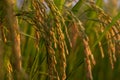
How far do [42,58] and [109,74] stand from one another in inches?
74.5

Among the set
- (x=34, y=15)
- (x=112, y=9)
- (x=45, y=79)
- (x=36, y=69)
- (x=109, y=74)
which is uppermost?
(x=34, y=15)

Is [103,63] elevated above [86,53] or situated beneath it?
situated beneath

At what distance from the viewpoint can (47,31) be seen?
3.96 ft

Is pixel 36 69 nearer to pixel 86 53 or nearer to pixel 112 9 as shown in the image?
pixel 86 53

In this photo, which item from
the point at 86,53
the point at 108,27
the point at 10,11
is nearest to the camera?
the point at 10,11

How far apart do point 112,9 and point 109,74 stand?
95 cm

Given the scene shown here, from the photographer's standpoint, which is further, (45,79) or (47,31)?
(45,79)

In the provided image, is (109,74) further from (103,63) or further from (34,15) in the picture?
(34,15)

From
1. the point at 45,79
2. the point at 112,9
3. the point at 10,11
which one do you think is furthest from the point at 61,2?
the point at 112,9

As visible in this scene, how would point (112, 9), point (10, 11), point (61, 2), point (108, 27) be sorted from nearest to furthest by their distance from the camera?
point (10, 11) → point (108, 27) → point (61, 2) → point (112, 9)

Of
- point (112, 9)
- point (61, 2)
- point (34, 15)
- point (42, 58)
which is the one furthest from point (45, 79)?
point (112, 9)

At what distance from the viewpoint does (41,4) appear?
4.00 feet

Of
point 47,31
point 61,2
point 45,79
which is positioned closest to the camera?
point 47,31

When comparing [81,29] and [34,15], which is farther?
[34,15]
